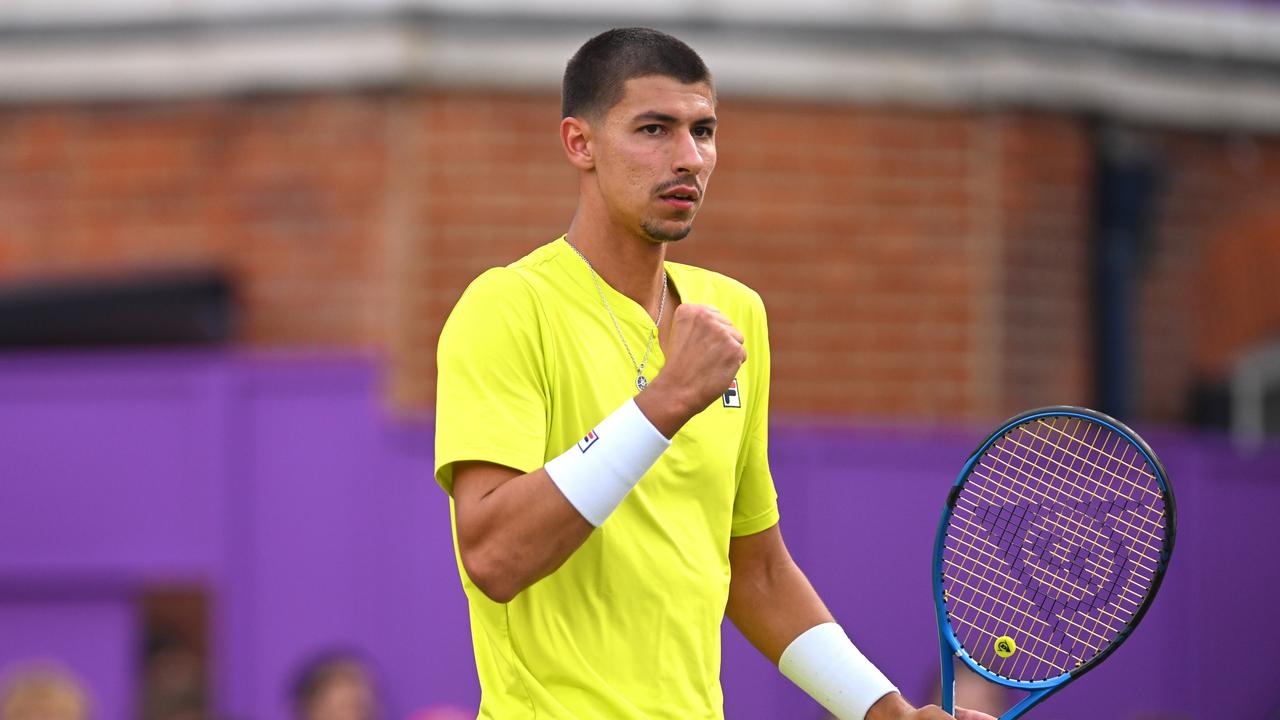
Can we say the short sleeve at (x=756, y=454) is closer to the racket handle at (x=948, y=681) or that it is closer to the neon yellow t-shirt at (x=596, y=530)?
the neon yellow t-shirt at (x=596, y=530)

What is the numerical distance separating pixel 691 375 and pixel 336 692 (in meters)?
4.77

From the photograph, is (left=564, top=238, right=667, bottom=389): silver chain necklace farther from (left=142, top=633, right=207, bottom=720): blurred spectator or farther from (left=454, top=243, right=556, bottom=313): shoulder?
(left=142, top=633, right=207, bottom=720): blurred spectator

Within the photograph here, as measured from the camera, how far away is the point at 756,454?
12.8ft

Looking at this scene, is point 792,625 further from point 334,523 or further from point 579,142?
point 334,523

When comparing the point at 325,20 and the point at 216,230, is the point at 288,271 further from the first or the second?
the point at 325,20

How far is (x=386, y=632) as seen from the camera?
839 centimetres

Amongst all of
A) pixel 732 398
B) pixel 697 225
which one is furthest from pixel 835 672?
pixel 697 225

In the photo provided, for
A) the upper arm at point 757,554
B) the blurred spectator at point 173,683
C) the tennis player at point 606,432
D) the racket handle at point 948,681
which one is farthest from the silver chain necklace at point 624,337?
the blurred spectator at point 173,683

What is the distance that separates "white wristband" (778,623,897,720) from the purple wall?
4306 mm

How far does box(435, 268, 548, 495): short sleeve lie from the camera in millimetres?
3396

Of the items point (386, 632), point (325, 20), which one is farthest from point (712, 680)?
point (325, 20)

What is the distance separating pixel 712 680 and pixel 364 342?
5.02 meters

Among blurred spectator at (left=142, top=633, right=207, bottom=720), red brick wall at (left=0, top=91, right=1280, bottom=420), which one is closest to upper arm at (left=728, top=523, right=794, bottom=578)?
red brick wall at (left=0, top=91, right=1280, bottom=420)

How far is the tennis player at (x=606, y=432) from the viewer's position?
333 centimetres
